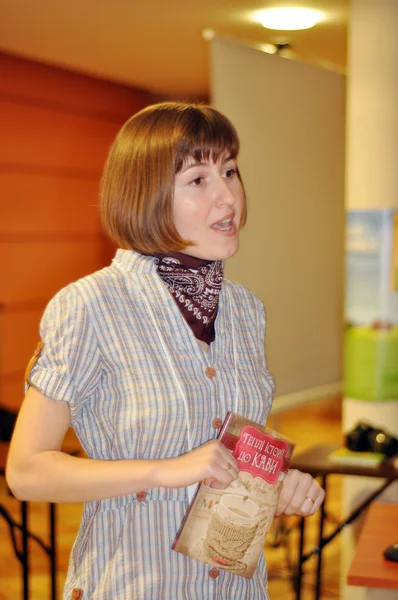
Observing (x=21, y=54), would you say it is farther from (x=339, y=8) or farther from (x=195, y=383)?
(x=195, y=383)

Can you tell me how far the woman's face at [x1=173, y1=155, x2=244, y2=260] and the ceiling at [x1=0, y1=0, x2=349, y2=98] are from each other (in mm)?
2830

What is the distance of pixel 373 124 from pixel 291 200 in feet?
1.80

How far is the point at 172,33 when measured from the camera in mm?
4508

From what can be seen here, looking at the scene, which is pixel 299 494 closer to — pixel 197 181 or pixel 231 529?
pixel 231 529

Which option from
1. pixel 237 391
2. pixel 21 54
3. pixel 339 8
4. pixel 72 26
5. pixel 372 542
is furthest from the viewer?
pixel 21 54

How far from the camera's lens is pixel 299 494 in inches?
48.4

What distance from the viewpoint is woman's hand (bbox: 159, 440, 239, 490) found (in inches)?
40.8

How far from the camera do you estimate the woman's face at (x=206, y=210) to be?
1191 millimetres

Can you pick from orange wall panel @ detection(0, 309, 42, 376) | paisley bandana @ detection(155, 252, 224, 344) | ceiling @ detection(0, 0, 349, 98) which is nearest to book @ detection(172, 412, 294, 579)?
paisley bandana @ detection(155, 252, 224, 344)

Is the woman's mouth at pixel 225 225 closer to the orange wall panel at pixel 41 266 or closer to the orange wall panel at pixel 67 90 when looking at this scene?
the orange wall panel at pixel 41 266

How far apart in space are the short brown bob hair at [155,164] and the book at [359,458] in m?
1.43

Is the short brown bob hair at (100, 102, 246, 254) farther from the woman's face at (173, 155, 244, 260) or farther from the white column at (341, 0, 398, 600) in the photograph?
the white column at (341, 0, 398, 600)

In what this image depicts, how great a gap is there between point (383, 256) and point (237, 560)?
1.90 meters

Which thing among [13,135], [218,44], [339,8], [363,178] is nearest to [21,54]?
[13,135]
